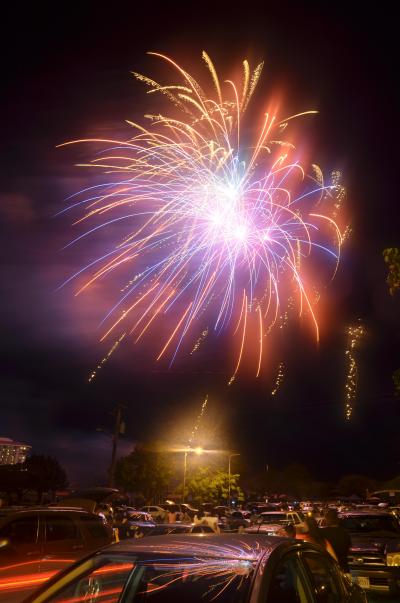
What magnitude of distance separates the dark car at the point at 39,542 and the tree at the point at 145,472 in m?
49.2

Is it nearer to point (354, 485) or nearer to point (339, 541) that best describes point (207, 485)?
point (339, 541)

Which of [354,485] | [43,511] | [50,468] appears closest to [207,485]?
[50,468]

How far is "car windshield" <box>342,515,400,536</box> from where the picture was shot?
12.7m

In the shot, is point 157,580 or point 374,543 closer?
point 157,580

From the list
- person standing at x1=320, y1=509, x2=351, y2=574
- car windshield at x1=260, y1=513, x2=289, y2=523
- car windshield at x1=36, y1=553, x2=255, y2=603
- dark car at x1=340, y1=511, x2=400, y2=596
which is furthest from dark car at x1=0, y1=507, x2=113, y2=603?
car windshield at x1=260, y1=513, x2=289, y2=523

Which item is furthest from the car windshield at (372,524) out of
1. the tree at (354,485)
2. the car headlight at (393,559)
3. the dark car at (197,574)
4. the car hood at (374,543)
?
the tree at (354,485)

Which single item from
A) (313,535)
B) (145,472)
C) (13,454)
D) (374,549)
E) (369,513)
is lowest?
(374,549)

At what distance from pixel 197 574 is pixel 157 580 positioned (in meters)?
0.42

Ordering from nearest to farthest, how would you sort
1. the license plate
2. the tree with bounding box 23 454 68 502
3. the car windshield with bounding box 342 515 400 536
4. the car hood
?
the license plate < the car hood < the car windshield with bounding box 342 515 400 536 < the tree with bounding box 23 454 68 502

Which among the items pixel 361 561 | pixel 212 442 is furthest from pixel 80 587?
pixel 212 442

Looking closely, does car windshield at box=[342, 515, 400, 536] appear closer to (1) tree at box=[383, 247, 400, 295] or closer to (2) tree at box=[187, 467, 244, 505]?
(1) tree at box=[383, 247, 400, 295]

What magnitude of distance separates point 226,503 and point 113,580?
196ft

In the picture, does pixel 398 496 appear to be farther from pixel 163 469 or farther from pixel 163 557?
pixel 163 557

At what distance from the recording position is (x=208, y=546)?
3.95 meters
